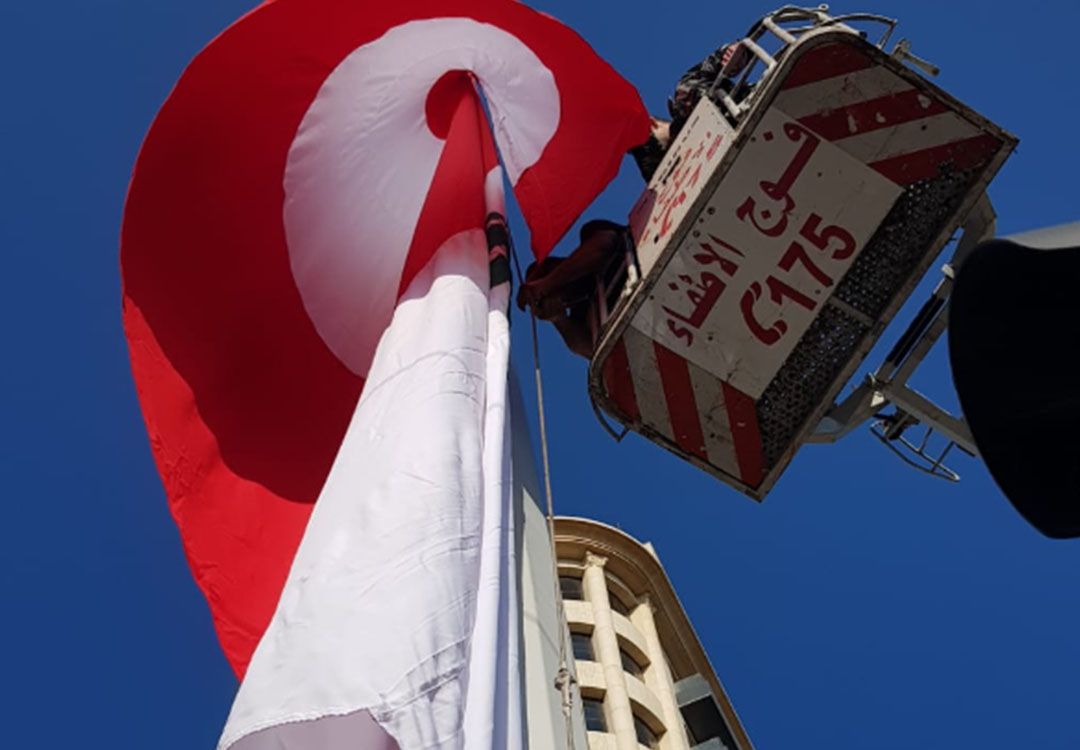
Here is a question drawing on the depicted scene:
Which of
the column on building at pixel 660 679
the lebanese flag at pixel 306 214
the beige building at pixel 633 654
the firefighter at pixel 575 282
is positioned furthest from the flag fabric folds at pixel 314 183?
the column on building at pixel 660 679

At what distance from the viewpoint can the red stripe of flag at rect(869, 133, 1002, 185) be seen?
5730 mm

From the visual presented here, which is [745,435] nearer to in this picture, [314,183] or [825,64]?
[825,64]

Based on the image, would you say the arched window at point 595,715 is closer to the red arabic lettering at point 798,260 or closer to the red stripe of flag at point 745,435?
the red stripe of flag at point 745,435

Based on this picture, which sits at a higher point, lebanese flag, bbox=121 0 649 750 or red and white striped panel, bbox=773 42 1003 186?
red and white striped panel, bbox=773 42 1003 186

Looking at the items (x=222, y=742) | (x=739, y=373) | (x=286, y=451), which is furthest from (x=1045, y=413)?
(x=286, y=451)

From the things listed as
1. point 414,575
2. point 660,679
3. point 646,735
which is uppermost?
point 660,679

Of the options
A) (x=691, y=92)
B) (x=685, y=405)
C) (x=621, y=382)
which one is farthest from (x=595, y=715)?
(x=691, y=92)

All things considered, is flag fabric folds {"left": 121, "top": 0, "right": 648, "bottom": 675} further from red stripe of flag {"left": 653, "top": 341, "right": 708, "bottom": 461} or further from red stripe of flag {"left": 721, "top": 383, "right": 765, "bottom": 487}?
red stripe of flag {"left": 721, "top": 383, "right": 765, "bottom": 487}

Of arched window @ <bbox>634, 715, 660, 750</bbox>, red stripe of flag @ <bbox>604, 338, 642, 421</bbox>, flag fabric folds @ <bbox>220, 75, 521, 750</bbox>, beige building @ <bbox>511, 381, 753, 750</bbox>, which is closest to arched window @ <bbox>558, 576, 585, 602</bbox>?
beige building @ <bbox>511, 381, 753, 750</bbox>

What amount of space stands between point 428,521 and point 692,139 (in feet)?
10.4

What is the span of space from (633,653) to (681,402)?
30.9 m

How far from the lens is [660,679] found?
35.1 meters

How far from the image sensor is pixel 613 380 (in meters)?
6.27

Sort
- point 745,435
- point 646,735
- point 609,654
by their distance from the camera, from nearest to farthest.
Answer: point 745,435
point 646,735
point 609,654
